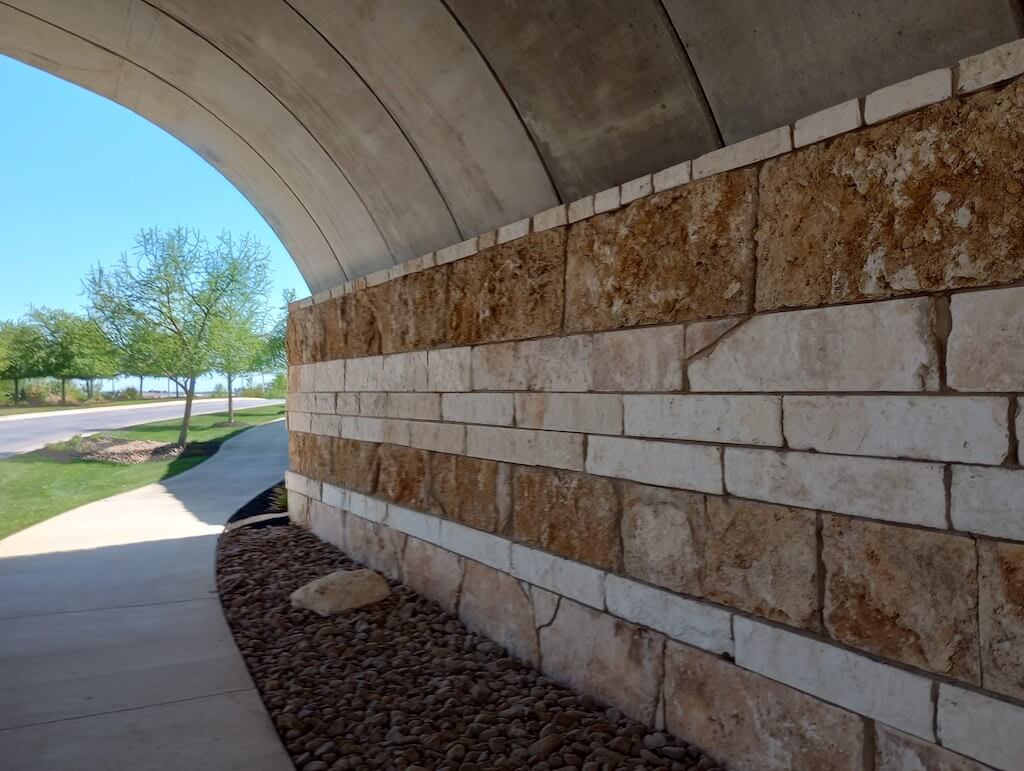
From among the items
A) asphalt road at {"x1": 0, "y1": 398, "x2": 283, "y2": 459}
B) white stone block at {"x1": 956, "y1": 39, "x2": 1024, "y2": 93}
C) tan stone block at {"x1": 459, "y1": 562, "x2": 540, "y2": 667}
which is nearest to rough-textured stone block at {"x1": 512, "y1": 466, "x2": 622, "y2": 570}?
tan stone block at {"x1": 459, "y1": 562, "x2": 540, "y2": 667}

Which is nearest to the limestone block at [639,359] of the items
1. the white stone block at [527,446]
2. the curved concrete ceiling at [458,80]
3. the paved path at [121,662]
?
the white stone block at [527,446]

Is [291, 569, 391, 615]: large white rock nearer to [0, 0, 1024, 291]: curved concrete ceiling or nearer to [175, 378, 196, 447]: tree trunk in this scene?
[0, 0, 1024, 291]: curved concrete ceiling

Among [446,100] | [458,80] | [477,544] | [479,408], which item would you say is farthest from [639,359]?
[446,100]

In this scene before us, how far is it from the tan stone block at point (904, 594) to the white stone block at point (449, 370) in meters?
2.71

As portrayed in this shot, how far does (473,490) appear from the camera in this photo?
15.9ft

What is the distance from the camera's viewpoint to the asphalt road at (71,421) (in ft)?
70.7

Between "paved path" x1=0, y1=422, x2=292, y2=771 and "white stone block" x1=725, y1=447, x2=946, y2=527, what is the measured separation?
2305 mm

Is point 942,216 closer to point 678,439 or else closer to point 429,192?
point 678,439

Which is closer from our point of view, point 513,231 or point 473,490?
point 513,231

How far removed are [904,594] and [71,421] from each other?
2988 centimetres

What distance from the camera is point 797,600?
2764 mm

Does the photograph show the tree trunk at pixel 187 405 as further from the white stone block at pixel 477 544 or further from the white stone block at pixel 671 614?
the white stone block at pixel 671 614

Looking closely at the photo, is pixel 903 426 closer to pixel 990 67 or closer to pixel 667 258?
pixel 990 67

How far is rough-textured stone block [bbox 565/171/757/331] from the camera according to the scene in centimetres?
302
